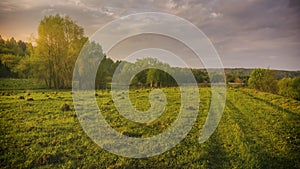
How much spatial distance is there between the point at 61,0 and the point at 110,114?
7254mm

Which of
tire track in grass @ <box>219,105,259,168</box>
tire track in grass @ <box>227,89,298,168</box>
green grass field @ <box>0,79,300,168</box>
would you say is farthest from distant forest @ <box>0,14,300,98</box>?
tire track in grass @ <box>219,105,259,168</box>

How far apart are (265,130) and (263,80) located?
32.9 feet

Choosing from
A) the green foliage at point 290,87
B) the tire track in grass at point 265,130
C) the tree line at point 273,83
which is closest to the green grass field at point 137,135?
the tire track in grass at point 265,130

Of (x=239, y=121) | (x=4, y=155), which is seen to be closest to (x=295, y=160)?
(x=239, y=121)

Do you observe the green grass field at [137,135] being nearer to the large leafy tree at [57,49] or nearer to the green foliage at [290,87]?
the green foliage at [290,87]

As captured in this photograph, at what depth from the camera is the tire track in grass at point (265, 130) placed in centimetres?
838

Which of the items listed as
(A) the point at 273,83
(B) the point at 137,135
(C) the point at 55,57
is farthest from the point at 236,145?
(A) the point at 273,83

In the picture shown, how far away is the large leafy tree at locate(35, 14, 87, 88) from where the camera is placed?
13.0 m

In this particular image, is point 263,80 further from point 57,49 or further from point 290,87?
point 57,49

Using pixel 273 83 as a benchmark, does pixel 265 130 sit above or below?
below

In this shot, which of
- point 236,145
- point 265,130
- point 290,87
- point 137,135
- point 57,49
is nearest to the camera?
point 236,145

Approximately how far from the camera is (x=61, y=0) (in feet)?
41.3

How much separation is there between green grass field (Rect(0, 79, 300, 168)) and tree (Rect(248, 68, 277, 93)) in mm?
4430

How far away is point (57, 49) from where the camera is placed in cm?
1334
